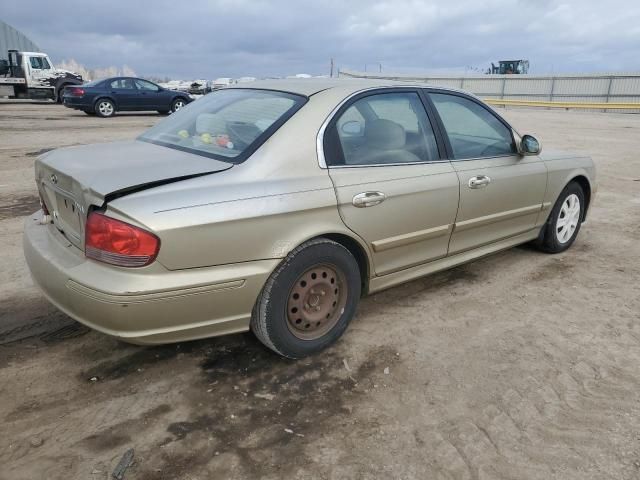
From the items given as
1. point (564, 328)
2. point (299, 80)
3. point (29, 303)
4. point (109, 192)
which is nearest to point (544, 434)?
point (564, 328)

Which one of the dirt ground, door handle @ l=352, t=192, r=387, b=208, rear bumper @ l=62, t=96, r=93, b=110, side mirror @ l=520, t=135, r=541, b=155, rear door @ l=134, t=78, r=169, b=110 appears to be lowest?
the dirt ground

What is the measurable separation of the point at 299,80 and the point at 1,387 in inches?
102

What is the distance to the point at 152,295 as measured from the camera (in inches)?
95.2

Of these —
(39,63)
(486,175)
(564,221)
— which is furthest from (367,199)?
(39,63)

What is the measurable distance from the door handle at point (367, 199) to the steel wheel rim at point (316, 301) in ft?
1.32

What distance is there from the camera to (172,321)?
100.0 inches

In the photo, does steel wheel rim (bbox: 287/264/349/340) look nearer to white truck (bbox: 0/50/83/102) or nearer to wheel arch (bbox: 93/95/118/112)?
wheel arch (bbox: 93/95/118/112)

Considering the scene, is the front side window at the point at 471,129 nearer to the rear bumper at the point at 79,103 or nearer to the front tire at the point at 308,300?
the front tire at the point at 308,300

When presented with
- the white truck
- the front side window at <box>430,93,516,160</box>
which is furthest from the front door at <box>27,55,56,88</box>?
the front side window at <box>430,93,516,160</box>

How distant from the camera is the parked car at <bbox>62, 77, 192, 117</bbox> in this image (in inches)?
710

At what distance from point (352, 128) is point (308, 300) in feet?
3.60

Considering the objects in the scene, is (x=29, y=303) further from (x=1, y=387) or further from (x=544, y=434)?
(x=544, y=434)

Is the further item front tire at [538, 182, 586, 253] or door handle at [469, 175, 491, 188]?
front tire at [538, 182, 586, 253]

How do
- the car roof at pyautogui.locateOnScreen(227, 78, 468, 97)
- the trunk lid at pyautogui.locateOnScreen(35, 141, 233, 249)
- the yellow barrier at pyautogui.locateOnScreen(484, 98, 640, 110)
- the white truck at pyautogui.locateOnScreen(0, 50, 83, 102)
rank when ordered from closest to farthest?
1. the trunk lid at pyautogui.locateOnScreen(35, 141, 233, 249)
2. the car roof at pyautogui.locateOnScreen(227, 78, 468, 97)
3. the white truck at pyautogui.locateOnScreen(0, 50, 83, 102)
4. the yellow barrier at pyautogui.locateOnScreen(484, 98, 640, 110)
